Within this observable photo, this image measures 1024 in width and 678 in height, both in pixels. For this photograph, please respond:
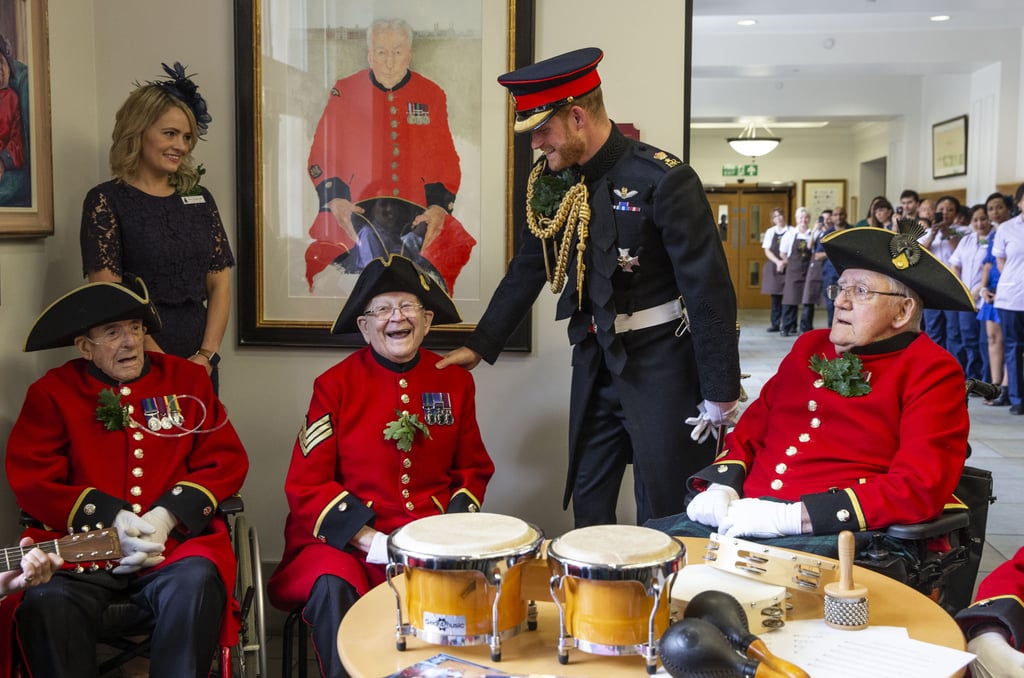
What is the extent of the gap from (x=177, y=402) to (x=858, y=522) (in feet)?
5.81

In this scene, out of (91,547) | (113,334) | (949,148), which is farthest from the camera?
(949,148)

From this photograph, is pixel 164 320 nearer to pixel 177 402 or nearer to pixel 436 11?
pixel 177 402

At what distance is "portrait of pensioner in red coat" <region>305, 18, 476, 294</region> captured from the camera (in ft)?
11.8

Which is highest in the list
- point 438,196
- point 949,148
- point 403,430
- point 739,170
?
point 739,170

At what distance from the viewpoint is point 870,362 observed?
2.76m

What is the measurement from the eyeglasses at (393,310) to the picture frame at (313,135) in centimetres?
74

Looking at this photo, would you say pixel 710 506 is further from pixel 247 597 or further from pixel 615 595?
pixel 247 597

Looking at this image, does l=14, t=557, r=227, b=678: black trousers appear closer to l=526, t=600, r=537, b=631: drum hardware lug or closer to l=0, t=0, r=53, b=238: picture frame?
l=526, t=600, r=537, b=631: drum hardware lug

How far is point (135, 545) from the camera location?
8.47ft

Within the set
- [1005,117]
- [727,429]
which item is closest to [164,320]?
[727,429]

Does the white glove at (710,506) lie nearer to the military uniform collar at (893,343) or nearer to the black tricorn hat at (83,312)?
the military uniform collar at (893,343)

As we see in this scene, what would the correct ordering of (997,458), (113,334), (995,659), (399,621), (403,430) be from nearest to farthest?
1. (399,621)
2. (995,659)
3. (113,334)
4. (403,430)
5. (997,458)

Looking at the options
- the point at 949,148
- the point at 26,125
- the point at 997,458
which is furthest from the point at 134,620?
the point at 949,148

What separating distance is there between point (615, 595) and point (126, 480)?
159 cm
